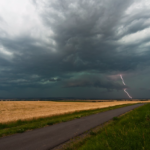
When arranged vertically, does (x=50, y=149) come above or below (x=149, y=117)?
below

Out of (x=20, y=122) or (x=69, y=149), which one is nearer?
(x=69, y=149)

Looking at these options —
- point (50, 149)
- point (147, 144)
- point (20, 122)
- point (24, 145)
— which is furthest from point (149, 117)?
point (20, 122)

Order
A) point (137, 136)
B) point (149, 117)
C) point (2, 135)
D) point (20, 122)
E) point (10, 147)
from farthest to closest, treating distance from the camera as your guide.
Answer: point (20, 122), point (149, 117), point (2, 135), point (10, 147), point (137, 136)

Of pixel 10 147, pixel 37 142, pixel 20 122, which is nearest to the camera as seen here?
pixel 10 147

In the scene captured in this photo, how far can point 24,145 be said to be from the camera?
736 cm

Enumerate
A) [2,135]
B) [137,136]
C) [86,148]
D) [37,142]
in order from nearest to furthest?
[86,148], [137,136], [37,142], [2,135]

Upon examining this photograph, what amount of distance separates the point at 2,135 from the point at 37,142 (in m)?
4.02

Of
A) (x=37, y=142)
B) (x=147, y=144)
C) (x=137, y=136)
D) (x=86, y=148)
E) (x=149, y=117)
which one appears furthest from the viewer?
(x=149, y=117)

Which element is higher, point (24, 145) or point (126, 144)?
point (126, 144)

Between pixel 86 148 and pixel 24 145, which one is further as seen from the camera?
pixel 24 145

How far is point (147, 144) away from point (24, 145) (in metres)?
6.41

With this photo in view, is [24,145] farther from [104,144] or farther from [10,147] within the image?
[104,144]

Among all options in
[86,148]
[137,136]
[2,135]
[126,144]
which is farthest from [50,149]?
[2,135]

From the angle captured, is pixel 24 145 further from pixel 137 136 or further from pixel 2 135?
pixel 137 136
